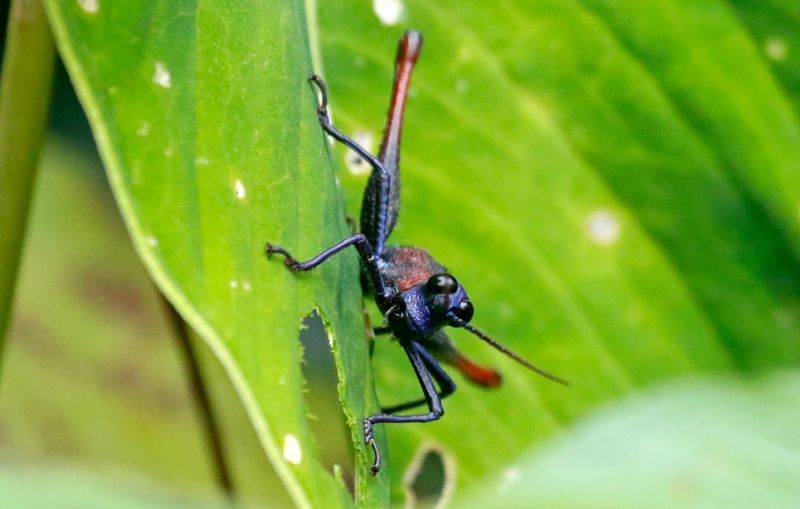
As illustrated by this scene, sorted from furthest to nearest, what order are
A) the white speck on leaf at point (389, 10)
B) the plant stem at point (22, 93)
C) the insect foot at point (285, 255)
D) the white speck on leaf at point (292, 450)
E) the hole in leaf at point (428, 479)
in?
1. the hole in leaf at point (428, 479)
2. the white speck on leaf at point (389, 10)
3. the plant stem at point (22, 93)
4. the insect foot at point (285, 255)
5. the white speck on leaf at point (292, 450)

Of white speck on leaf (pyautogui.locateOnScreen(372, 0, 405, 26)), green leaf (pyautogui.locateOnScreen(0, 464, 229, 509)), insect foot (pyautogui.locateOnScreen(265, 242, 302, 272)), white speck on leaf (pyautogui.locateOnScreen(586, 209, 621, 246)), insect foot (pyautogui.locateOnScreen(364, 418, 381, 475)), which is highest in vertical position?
white speck on leaf (pyautogui.locateOnScreen(372, 0, 405, 26))

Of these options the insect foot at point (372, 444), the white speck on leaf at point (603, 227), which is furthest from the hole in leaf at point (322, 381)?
the insect foot at point (372, 444)

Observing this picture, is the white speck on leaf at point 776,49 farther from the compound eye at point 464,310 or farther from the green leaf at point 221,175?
the green leaf at point 221,175

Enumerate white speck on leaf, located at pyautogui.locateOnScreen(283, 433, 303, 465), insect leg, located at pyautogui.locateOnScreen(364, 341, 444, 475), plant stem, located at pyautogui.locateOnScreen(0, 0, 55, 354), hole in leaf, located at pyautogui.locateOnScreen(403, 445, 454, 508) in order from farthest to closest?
hole in leaf, located at pyautogui.locateOnScreen(403, 445, 454, 508) → insect leg, located at pyautogui.locateOnScreen(364, 341, 444, 475) → plant stem, located at pyautogui.locateOnScreen(0, 0, 55, 354) → white speck on leaf, located at pyautogui.locateOnScreen(283, 433, 303, 465)

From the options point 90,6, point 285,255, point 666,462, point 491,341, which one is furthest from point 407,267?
point 666,462

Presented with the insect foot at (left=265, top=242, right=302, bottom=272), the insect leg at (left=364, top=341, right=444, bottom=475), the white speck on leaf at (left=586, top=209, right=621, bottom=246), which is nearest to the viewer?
the insect foot at (left=265, top=242, right=302, bottom=272)

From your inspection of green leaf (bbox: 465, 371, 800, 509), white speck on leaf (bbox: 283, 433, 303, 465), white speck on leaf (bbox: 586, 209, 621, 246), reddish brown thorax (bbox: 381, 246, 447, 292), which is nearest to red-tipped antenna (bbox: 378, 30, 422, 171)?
reddish brown thorax (bbox: 381, 246, 447, 292)

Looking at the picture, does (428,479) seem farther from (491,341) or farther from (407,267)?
(407,267)

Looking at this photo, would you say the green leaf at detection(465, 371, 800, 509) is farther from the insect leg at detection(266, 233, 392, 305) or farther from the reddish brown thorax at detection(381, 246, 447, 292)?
the reddish brown thorax at detection(381, 246, 447, 292)
